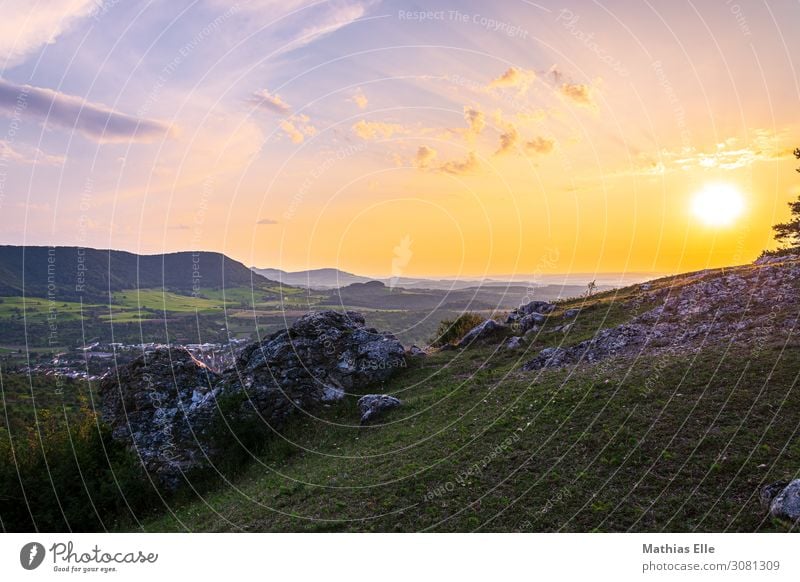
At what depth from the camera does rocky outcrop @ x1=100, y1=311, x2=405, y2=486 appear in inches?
957

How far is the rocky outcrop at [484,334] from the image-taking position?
32875mm

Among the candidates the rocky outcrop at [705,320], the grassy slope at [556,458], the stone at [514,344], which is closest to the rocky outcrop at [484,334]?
the stone at [514,344]

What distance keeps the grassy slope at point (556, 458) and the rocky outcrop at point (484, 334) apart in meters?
8.81

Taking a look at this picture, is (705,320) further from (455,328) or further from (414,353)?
(455,328)

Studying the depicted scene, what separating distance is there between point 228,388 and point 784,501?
2469cm

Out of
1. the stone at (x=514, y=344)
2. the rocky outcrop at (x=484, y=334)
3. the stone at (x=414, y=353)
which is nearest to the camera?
the stone at (x=514, y=344)

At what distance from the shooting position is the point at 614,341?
25.2 metres

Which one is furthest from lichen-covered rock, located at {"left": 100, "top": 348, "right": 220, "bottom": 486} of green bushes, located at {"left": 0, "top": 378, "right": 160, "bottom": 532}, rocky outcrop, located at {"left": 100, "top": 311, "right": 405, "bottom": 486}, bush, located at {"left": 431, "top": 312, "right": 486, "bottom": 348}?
bush, located at {"left": 431, "top": 312, "right": 486, "bottom": 348}

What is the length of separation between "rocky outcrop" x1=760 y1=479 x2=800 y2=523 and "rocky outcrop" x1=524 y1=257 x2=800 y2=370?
11.3m

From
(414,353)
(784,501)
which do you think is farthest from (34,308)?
(784,501)

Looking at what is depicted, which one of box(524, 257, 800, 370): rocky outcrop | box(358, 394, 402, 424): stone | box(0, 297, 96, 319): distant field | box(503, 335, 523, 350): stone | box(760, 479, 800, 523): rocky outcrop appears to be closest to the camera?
box(760, 479, 800, 523): rocky outcrop

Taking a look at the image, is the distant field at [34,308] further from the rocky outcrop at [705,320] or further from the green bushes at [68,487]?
the rocky outcrop at [705,320]

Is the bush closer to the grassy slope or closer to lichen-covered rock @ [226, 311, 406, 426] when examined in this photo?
lichen-covered rock @ [226, 311, 406, 426]
